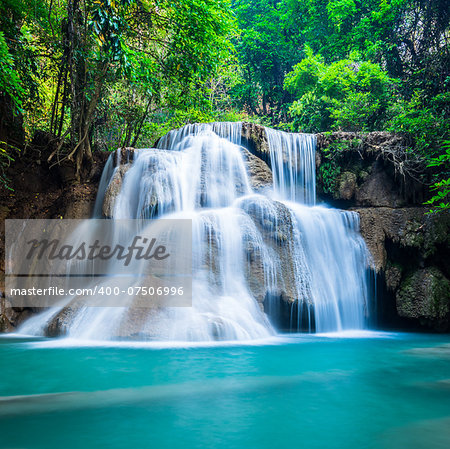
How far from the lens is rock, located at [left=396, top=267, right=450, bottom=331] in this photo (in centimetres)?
834

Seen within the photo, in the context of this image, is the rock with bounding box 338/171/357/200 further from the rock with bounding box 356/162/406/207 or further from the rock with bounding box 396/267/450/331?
the rock with bounding box 396/267/450/331

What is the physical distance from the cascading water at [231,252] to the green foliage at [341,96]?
506 centimetres

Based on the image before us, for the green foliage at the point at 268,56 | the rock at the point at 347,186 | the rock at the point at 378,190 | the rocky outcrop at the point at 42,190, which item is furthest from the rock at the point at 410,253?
the green foliage at the point at 268,56

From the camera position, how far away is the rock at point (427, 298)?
834cm

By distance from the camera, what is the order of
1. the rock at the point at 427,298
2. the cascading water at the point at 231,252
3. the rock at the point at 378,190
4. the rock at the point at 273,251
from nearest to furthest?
the cascading water at the point at 231,252, the rock at the point at 273,251, the rock at the point at 427,298, the rock at the point at 378,190

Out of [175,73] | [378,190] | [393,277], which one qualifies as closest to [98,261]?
[175,73]

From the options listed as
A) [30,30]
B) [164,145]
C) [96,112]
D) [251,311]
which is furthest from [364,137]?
[30,30]

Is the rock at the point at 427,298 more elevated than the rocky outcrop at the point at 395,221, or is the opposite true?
the rocky outcrop at the point at 395,221

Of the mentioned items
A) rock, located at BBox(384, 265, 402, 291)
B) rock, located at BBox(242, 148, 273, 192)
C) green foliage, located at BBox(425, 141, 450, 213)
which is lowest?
rock, located at BBox(384, 265, 402, 291)

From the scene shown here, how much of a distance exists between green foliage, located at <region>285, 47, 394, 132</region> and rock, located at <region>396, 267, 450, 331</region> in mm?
6836

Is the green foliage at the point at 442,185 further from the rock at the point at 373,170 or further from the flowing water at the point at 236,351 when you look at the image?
the flowing water at the point at 236,351

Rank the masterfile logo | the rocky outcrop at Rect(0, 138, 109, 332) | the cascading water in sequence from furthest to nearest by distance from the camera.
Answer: the rocky outcrop at Rect(0, 138, 109, 332), the masterfile logo, the cascading water

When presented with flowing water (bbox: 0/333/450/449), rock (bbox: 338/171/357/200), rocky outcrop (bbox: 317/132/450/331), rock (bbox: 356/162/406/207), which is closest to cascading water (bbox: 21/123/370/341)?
rocky outcrop (bbox: 317/132/450/331)

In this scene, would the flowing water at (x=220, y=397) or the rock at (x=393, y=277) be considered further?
the rock at (x=393, y=277)
